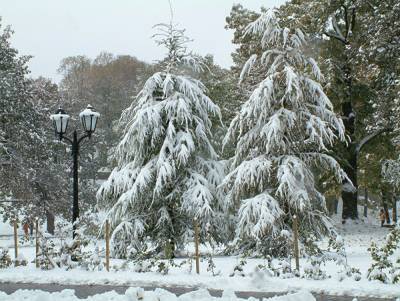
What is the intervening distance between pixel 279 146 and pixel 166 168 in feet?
11.4

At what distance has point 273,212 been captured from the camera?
1536 cm

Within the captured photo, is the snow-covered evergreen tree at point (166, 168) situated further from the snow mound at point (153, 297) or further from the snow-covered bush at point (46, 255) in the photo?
the snow mound at point (153, 297)

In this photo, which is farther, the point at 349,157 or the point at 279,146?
the point at 349,157

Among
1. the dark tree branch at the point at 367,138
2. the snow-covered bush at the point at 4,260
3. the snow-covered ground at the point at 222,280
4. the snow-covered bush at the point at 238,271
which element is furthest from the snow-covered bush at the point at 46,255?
the dark tree branch at the point at 367,138

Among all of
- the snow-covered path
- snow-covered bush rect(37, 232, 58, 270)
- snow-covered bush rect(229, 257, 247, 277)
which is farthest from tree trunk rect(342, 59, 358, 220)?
the snow-covered path

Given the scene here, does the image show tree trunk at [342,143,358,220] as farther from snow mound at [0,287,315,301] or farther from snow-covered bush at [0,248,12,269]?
snow mound at [0,287,315,301]

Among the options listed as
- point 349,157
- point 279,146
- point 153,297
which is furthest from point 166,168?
point 349,157

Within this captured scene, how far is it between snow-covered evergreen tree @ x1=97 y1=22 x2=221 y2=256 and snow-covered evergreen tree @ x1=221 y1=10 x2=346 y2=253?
1.09 m

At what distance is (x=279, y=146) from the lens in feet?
52.0

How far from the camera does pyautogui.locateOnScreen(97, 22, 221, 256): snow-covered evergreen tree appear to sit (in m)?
16.6

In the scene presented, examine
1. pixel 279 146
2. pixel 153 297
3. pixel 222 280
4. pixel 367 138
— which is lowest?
pixel 222 280

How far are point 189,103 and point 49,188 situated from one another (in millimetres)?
16340

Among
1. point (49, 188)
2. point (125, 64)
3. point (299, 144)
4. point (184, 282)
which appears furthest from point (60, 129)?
point (125, 64)

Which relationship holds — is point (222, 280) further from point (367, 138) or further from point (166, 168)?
point (367, 138)
